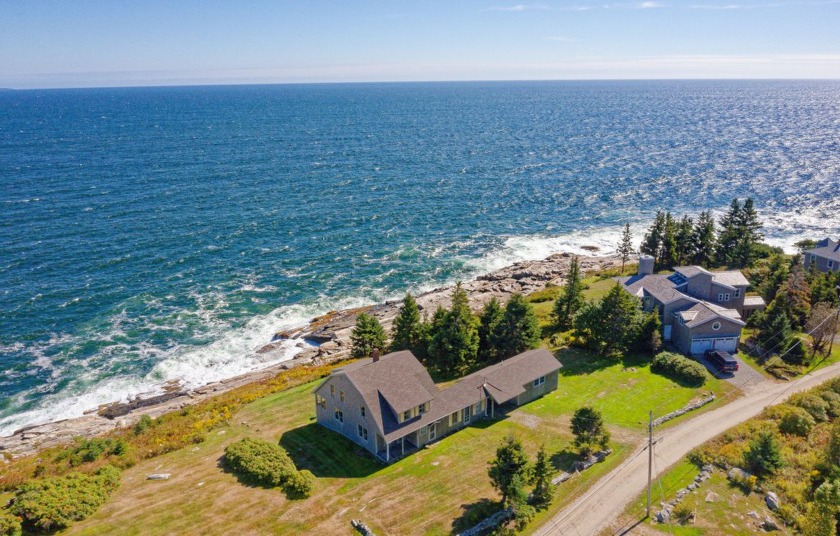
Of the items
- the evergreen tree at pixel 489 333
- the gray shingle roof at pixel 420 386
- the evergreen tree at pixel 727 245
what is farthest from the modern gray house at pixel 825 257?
the gray shingle roof at pixel 420 386

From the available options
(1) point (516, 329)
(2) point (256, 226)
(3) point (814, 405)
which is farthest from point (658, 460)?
(2) point (256, 226)

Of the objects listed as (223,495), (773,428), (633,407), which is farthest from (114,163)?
(773,428)

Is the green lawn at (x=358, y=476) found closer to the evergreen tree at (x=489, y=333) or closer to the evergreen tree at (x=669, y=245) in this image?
the evergreen tree at (x=489, y=333)

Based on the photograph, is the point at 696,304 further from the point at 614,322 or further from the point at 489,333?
the point at 489,333

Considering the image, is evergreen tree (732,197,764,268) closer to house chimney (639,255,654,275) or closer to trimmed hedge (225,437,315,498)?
house chimney (639,255,654,275)

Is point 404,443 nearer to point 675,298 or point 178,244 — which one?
point 675,298

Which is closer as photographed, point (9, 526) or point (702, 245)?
point (9, 526)
